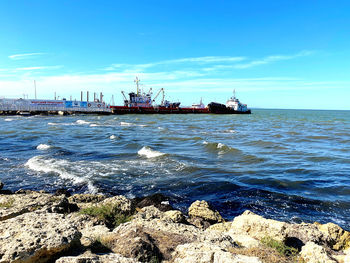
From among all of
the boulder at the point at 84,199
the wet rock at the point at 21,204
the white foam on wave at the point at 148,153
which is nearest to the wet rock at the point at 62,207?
the wet rock at the point at 21,204

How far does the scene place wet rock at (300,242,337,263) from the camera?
411cm

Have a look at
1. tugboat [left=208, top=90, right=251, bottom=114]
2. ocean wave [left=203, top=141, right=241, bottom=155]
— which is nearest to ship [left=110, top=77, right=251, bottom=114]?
tugboat [left=208, top=90, right=251, bottom=114]

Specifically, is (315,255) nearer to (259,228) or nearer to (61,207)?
(259,228)

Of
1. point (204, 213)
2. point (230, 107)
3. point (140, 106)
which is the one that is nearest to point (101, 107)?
point (140, 106)

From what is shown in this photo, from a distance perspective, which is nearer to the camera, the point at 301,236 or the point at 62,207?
the point at 301,236

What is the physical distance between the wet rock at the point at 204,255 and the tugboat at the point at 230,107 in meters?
93.2

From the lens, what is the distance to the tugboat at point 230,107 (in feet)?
→ 318

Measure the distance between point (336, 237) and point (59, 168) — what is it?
12150mm

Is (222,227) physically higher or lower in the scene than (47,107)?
lower

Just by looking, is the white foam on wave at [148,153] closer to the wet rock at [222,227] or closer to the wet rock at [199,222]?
the wet rock at [199,222]

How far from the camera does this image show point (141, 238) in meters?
4.32

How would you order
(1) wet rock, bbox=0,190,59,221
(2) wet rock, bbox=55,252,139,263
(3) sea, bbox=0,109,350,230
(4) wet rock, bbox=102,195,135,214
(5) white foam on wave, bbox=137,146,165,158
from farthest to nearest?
(5) white foam on wave, bbox=137,146,165,158 → (3) sea, bbox=0,109,350,230 → (4) wet rock, bbox=102,195,135,214 → (1) wet rock, bbox=0,190,59,221 → (2) wet rock, bbox=55,252,139,263

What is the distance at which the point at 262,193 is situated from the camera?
9797 mm

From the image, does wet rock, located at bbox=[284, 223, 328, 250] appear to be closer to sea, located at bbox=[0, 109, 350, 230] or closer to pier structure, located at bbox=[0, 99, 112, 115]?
sea, located at bbox=[0, 109, 350, 230]
